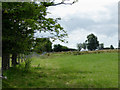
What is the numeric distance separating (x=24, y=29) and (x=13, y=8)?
2.37m

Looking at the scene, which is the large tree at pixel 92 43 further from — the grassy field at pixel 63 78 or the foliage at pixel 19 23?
the foliage at pixel 19 23

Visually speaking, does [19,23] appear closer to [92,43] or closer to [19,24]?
[19,24]

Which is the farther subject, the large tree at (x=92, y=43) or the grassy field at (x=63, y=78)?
the large tree at (x=92, y=43)

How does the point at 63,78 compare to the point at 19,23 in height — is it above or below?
below

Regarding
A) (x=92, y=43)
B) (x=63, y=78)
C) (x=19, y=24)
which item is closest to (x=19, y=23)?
(x=19, y=24)

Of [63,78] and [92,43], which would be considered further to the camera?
[92,43]

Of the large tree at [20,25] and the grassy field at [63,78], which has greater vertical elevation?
the large tree at [20,25]

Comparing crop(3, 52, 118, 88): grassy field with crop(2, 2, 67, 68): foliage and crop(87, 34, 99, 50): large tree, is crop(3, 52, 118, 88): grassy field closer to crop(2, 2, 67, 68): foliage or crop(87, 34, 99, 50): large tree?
crop(2, 2, 67, 68): foliage

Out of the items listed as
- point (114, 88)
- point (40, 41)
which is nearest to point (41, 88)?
point (114, 88)

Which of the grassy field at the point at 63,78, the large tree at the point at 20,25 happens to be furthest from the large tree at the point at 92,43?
the large tree at the point at 20,25

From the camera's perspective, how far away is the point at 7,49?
29.9 feet

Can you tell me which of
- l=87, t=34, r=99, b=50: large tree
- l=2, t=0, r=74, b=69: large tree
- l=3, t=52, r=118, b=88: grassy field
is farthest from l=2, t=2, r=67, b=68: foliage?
l=87, t=34, r=99, b=50: large tree

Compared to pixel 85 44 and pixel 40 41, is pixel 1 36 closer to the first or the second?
pixel 40 41

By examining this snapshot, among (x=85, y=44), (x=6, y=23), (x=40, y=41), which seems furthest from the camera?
(x=85, y=44)
